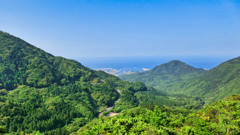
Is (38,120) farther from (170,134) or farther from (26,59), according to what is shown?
(26,59)

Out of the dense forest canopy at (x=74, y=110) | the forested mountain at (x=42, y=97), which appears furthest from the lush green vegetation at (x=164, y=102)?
the forested mountain at (x=42, y=97)

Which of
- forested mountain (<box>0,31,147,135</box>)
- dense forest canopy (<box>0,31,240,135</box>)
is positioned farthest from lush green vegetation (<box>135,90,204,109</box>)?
forested mountain (<box>0,31,147,135</box>)

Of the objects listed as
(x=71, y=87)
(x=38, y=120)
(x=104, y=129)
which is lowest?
(x=38, y=120)

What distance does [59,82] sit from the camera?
386 ft

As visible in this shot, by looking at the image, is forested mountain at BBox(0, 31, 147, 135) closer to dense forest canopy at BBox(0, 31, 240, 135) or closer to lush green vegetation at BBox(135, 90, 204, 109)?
dense forest canopy at BBox(0, 31, 240, 135)

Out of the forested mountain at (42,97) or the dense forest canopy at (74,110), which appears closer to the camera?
the dense forest canopy at (74,110)

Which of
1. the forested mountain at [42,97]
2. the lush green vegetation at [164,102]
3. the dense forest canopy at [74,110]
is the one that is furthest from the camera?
the lush green vegetation at [164,102]

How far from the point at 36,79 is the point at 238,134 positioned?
114m

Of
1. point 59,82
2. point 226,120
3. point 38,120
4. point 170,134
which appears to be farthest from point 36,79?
point 226,120

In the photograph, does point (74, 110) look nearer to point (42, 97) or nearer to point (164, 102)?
point (42, 97)

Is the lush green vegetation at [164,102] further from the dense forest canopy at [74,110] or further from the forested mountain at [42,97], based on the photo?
the forested mountain at [42,97]

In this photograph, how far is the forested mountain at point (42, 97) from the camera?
5966 cm

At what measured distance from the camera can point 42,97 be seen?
267 feet

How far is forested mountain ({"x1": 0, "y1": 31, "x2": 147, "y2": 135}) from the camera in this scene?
5966 centimetres
